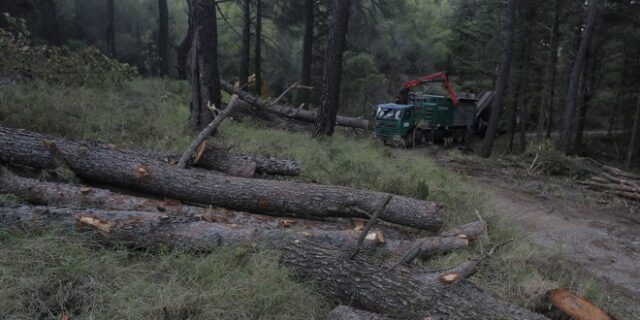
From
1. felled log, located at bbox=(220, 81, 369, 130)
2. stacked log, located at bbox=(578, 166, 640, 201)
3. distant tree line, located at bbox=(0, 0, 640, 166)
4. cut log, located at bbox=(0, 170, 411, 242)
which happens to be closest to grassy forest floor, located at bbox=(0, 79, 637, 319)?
cut log, located at bbox=(0, 170, 411, 242)

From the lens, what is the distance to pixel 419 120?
17.9m

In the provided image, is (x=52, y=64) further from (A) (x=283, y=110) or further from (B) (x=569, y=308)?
(B) (x=569, y=308)

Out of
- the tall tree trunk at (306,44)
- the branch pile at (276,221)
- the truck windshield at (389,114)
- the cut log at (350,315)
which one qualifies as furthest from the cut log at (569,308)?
the tall tree trunk at (306,44)

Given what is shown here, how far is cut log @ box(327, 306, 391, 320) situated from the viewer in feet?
11.0

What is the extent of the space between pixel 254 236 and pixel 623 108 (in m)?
21.3

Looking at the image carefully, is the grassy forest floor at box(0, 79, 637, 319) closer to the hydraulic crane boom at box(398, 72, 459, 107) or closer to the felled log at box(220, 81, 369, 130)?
the felled log at box(220, 81, 369, 130)

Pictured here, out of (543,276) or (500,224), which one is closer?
(543,276)

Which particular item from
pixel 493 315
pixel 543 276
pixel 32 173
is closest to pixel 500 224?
pixel 543 276

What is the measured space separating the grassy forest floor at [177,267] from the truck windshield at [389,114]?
9081mm

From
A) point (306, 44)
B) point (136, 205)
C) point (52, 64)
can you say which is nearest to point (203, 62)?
point (52, 64)

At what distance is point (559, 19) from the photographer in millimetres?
17422

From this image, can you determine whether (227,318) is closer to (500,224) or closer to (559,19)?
(500,224)

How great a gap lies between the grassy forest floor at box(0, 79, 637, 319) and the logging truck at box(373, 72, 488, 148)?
915cm

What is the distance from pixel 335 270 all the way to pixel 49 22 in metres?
18.8
